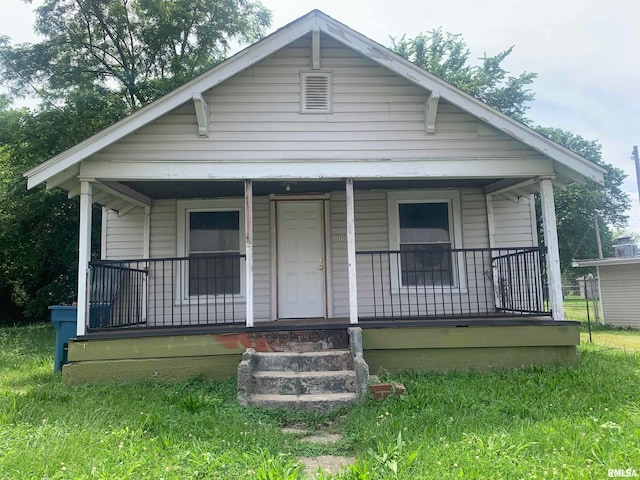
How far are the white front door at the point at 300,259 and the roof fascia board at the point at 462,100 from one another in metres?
2.67

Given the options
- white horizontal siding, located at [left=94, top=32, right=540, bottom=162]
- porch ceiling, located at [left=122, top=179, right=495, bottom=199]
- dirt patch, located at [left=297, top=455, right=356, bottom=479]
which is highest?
white horizontal siding, located at [left=94, top=32, right=540, bottom=162]

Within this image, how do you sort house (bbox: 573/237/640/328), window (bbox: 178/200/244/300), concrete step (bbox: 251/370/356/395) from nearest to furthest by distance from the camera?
1. concrete step (bbox: 251/370/356/395)
2. window (bbox: 178/200/244/300)
3. house (bbox: 573/237/640/328)

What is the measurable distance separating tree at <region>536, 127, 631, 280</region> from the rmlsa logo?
86.3ft

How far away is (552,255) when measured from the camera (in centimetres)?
599

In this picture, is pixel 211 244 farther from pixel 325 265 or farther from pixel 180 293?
pixel 325 265

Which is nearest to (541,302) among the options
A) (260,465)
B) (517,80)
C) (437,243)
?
(437,243)

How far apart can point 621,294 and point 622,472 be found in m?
17.0

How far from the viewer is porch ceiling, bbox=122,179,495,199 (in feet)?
22.6

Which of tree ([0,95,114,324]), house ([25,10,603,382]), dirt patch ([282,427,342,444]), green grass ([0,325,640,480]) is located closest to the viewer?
green grass ([0,325,640,480])

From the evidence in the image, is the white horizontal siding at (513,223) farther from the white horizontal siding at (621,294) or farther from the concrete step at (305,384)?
the white horizontal siding at (621,294)

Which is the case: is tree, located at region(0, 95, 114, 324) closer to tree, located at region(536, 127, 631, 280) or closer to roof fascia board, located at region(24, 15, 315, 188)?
roof fascia board, located at region(24, 15, 315, 188)

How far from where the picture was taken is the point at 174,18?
16.3m

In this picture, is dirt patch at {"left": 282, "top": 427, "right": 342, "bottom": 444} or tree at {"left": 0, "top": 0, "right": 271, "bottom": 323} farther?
tree at {"left": 0, "top": 0, "right": 271, "bottom": 323}

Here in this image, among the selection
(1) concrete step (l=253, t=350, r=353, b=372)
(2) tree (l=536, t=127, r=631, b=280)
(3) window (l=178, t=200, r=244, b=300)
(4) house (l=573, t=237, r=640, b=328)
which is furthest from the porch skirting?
(2) tree (l=536, t=127, r=631, b=280)
